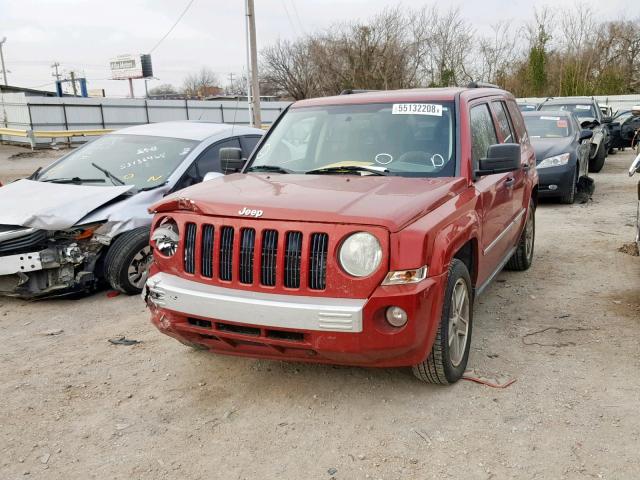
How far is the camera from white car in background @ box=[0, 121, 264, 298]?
202 inches

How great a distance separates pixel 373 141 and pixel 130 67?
216ft

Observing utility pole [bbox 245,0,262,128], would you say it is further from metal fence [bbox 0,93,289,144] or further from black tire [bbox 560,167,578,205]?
black tire [bbox 560,167,578,205]

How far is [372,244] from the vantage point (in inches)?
117

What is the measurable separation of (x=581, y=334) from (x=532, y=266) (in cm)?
203

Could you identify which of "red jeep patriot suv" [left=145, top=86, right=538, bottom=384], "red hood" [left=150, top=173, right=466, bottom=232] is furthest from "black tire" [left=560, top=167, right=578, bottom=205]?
"red hood" [left=150, top=173, right=466, bottom=232]

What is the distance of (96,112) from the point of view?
106 ft

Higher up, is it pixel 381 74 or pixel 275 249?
pixel 381 74

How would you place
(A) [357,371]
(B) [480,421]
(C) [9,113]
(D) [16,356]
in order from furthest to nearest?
(C) [9,113] < (D) [16,356] < (A) [357,371] < (B) [480,421]

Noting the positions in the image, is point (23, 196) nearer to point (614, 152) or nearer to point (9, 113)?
point (614, 152)

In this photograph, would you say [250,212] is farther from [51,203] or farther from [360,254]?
[51,203]

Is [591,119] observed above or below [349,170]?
above

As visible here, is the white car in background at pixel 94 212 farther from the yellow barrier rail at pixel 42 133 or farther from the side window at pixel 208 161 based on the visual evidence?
the yellow barrier rail at pixel 42 133

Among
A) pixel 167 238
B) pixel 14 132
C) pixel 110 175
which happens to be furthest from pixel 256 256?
pixel 14 132

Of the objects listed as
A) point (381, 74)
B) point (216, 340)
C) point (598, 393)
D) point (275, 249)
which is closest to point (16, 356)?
point (216, 340)
